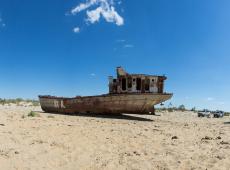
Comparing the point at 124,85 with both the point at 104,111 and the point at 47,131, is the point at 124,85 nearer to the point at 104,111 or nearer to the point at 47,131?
the point at 104,111

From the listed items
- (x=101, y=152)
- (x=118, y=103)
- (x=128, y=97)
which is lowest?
(x=101, y=152)

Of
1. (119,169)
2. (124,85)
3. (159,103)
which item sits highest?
(124,85)

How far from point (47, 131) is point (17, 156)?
3666 mm

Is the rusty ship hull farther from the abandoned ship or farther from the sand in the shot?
the sand

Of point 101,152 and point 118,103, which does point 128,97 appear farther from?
point 101,152

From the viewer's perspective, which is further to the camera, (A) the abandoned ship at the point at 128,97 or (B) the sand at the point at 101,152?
(A) the abandoned ship at the point at 128,97

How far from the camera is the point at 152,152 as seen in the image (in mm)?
7898

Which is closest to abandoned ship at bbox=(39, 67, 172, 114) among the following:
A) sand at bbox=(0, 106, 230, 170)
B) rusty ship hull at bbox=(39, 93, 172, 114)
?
rusty ship hull at bbox=(39, 93, 172, 114)

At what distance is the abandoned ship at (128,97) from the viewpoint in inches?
902

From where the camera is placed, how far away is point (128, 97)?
902 inches

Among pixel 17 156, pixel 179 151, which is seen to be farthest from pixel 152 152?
pixel 17 156

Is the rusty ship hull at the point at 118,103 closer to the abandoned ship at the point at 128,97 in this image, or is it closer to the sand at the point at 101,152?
the abandoned ship at the point at 128,97

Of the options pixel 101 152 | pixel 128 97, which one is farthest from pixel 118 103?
pixel 101 152

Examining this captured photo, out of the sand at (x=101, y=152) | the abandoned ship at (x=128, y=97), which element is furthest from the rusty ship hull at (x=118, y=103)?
the sand at (x=101, y=152)
